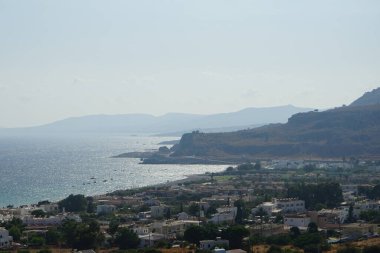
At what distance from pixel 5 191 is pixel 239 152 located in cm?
6020

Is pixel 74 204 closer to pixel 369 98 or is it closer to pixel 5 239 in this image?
pixel 5 239

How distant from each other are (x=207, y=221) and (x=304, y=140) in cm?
9028

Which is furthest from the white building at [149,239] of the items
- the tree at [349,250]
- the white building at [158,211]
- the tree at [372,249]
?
the tree at [372,249]

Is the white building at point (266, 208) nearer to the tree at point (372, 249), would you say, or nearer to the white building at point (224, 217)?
the white building at point (224, 217)

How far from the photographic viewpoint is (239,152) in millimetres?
133625

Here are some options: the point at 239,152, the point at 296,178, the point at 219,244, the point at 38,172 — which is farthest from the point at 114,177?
the point at 219,244

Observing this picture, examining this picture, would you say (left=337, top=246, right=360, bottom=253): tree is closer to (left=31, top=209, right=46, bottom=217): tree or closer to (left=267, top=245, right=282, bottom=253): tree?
(left=267, top=245, right=282, bottom=253): tree

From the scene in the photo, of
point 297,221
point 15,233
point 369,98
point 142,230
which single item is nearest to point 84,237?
point 142,230

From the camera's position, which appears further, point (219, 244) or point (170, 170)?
point (170, 170)

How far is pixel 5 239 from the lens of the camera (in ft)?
125

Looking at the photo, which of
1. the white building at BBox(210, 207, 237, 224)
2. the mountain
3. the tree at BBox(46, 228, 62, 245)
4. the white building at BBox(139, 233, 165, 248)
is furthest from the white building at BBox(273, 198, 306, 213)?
the mountain

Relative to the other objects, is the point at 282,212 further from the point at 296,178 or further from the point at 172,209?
the point at 296,178

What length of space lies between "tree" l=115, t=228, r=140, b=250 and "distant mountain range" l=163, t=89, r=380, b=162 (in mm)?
85046

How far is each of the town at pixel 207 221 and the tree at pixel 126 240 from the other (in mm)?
51
